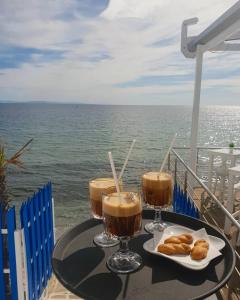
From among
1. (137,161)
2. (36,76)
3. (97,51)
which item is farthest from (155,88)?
(137,161)

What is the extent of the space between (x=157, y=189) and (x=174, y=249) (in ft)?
1.84

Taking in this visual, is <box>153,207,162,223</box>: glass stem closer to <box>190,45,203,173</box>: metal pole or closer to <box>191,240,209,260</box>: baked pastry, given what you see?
<box>191,240,209,260</box>: baked pastry

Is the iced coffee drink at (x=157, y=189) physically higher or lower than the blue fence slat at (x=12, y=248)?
higher

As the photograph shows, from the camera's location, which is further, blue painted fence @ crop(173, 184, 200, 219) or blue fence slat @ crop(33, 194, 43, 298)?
blue painted fence @ crop(173, 184, 200, 219)

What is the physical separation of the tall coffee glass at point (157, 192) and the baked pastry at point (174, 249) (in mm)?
416

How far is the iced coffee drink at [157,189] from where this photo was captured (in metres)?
2.14

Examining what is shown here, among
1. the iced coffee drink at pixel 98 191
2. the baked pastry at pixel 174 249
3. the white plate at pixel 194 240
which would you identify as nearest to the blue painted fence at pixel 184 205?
the white plate at pixel 194 240

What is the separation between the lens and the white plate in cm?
155

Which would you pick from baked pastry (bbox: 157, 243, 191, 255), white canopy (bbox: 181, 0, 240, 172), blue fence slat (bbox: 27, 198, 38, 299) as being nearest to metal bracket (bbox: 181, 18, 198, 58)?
white canopy (bbox: 181, 0, 240, 172)

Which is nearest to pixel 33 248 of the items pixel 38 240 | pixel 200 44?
pixel 38 240

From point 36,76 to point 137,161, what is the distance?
62738 mm

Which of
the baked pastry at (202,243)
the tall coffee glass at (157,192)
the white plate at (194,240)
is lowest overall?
the white plate at (194,240)

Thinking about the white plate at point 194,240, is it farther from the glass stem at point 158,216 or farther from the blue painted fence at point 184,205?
the blue painted fence at point 184,205

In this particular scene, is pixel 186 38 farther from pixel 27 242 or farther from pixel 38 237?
pixel 27 242
